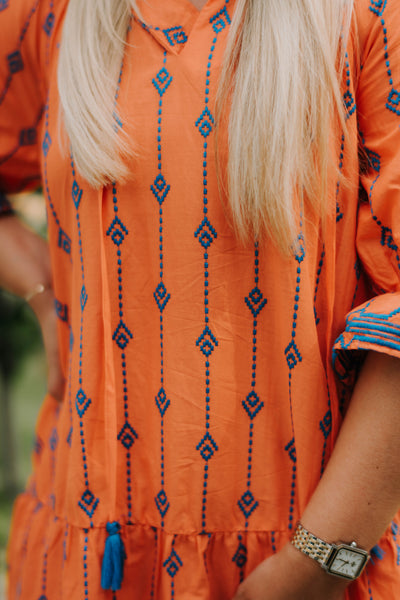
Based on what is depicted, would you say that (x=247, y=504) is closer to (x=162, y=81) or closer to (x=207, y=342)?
(x=207, y=342)

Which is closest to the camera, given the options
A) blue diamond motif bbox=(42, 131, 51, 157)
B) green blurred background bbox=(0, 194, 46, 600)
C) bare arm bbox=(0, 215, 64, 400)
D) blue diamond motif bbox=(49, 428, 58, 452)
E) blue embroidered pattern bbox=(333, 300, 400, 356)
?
blue embroidered pattern bbox=(333, 300, 400, 356)

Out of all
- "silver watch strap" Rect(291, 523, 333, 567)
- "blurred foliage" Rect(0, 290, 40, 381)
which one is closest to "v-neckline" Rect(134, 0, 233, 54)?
"silver watch strap" Rect(291, 523, 333, 567)

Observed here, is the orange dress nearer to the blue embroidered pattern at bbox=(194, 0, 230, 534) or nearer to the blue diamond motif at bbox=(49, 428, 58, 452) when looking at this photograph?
the blue embroidered pattern at bbox=(194, 0, 230, 534)

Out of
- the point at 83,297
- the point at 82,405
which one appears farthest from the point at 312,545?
the point at 83,297

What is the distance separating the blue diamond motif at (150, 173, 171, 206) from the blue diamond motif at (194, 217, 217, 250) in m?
0.08

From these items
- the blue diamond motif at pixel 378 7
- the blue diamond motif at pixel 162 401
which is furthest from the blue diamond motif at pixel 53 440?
the blue diamond motif at pixel 378 7

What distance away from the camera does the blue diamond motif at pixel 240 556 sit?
0.96 metres

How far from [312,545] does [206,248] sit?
0.50 metres

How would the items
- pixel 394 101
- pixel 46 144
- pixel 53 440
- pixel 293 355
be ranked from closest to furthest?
pixel 394 101
pixel 293 355
pixel 46 144
pixel 53 440

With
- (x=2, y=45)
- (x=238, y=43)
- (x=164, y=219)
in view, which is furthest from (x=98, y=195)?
(x=2, y=45)

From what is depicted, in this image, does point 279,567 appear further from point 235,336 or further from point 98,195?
point 98,195

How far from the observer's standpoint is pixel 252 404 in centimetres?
94

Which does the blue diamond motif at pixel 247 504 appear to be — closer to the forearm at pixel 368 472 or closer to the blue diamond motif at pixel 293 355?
the forearm at pixel 368 472

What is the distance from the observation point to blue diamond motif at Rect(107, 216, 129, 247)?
93cm
